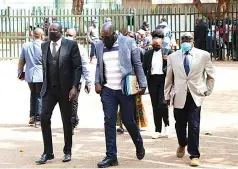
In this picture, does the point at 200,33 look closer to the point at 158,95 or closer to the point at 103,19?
the point at 103,19

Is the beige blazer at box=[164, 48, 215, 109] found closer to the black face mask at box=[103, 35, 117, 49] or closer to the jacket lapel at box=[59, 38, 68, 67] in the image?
the black face mask at box=[103, 35, 117, 49]

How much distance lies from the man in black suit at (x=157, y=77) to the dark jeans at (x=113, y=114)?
1.76 m

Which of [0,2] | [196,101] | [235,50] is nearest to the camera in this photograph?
[196,101]

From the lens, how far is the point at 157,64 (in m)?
10.3

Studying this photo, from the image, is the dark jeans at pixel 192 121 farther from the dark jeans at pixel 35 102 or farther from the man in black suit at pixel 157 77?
the dark jeans at pixel 35 102

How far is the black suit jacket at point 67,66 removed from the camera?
8.55 m

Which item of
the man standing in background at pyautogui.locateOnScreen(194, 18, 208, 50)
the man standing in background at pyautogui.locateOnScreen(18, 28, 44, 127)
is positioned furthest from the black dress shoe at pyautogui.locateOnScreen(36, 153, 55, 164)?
the man standing in background at pyautogui.locateOnScreen(194, 18, 208, 50)

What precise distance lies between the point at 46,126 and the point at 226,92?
8.81 m

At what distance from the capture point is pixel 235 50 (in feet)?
86.9

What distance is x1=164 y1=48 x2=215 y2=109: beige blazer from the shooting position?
27.4 ft

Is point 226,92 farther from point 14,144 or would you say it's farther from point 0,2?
point 0,2

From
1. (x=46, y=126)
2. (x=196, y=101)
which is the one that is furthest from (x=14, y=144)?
(x=196, y=101)

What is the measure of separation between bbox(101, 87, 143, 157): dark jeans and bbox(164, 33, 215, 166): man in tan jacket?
23.5 inches

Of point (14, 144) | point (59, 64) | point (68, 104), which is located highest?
point (59, 64)
